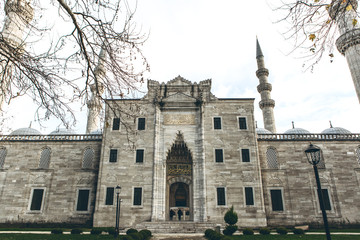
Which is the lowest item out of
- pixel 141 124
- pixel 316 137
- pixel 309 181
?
pixel 309 181

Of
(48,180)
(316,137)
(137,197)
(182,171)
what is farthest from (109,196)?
(316,137)

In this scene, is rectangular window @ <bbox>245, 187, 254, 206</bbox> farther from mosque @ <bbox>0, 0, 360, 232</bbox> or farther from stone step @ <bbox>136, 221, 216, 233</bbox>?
stone step @ <bbox>136, 221, 216, 233</bbox>

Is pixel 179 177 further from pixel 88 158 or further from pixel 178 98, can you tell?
pixel 88 158

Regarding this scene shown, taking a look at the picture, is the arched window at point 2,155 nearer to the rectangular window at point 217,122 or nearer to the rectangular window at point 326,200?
the rectangular window at point 217,122

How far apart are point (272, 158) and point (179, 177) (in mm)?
9210

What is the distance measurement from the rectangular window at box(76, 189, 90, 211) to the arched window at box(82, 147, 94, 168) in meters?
2.43

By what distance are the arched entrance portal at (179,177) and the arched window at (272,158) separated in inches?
301

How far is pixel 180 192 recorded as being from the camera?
22359 millimetres

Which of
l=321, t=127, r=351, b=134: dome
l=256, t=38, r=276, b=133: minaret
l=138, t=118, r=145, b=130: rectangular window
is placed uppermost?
l=256, t=38, r=276, b=133: minaret

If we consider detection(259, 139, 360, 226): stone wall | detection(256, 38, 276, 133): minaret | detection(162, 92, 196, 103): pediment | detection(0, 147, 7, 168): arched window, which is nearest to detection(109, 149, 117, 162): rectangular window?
detection(162, 92, 196, 103): pediment

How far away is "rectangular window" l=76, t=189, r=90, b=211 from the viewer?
2174 centimetres

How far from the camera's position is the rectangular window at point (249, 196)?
66.2 feet

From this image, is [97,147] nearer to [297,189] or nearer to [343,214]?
[297,189]

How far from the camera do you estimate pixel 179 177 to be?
21.8 meters
